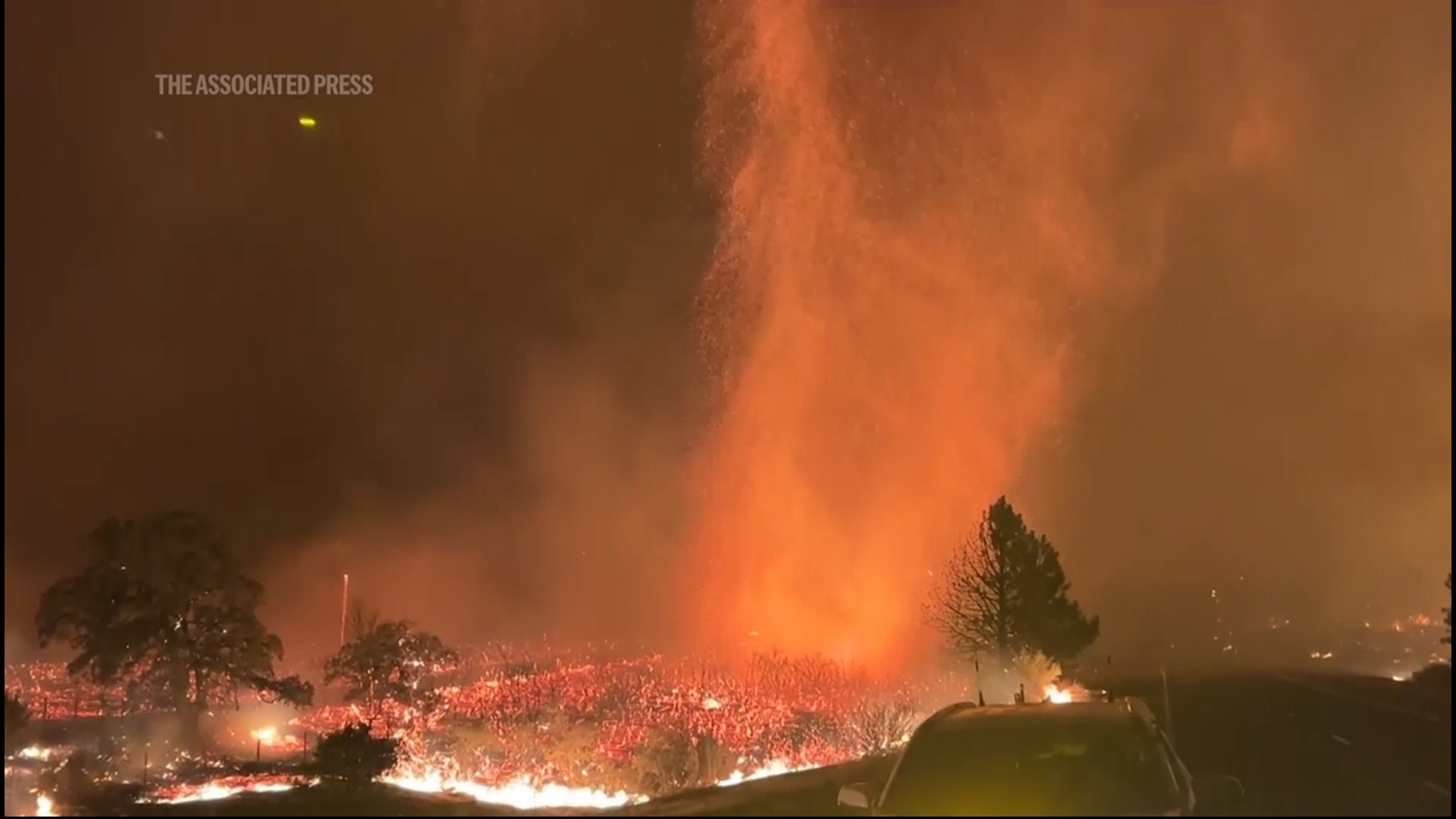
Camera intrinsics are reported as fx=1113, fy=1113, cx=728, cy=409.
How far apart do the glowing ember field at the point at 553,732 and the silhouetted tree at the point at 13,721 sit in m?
0.92

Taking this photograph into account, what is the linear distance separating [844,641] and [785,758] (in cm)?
2371

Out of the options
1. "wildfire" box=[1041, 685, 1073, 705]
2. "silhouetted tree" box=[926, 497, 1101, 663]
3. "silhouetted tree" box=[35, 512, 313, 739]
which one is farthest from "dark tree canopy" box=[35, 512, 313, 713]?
"silhouetted tree" box=[926, 497, 1101, 663]

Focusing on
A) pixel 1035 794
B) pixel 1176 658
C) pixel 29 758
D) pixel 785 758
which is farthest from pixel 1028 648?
pixel 1035 794

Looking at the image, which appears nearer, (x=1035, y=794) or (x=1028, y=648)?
(x=1035, y=794)

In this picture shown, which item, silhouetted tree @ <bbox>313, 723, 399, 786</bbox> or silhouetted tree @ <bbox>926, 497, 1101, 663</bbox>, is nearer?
silhouetted tree @ <bbox>313, 723, 399, 786</bbox>

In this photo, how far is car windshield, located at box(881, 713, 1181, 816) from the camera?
732 centimetres

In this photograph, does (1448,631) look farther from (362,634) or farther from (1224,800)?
(362,634)

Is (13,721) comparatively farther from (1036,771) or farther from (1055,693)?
(1055,693)

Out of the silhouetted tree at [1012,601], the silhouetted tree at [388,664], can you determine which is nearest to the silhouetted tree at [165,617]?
the silhouetted tree at [388,664]

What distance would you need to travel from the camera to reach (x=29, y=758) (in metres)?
18.9

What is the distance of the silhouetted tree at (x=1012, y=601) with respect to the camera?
35125 millimetres

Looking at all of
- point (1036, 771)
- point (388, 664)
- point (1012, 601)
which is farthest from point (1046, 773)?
point (388, 664)

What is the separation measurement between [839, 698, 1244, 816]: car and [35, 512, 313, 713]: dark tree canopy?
22.0 metres

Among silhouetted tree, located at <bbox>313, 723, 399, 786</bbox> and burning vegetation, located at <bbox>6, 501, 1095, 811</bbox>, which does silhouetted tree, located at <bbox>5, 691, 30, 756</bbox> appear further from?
silhouetted tree, located at <bbox>313, 723, 399, 786</bbox>
